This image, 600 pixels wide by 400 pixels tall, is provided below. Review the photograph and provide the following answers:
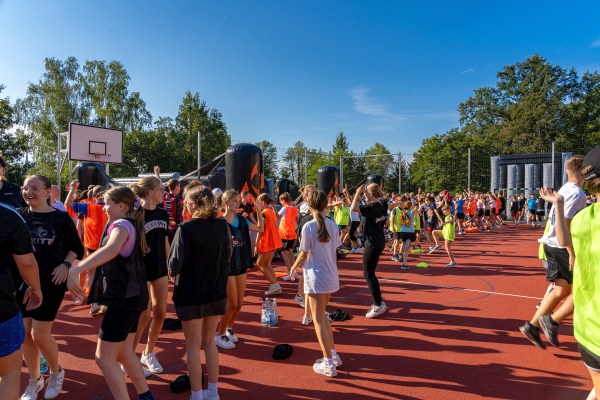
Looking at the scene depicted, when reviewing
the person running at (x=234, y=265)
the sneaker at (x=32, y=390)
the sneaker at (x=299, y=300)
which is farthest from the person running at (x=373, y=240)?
the sneaker at (x=32, y=390)

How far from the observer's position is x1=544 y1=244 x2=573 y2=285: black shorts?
175 inches

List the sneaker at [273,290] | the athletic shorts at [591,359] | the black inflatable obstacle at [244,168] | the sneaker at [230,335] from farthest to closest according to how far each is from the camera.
Answer: the black inflatable obstacle at [244,168] < the sneaker at [273,290] < the sneaker at [230,335] < the athletic shorts at [591,359]

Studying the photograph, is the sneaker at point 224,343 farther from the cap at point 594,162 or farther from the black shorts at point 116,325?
the cap at point 594,162

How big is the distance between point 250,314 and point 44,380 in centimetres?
275

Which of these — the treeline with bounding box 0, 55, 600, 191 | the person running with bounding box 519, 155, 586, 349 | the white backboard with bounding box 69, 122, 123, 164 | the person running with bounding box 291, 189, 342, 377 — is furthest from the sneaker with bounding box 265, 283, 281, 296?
the treeline with bounding box 0, 55, 600, 191

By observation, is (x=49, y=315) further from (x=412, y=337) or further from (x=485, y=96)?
(x=485, y=96)

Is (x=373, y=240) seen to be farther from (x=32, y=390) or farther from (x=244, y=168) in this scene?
(x=244, y=168)

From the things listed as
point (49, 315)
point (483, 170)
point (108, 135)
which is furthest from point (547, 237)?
point (483, 170)

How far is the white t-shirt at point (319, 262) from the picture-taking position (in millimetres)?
4062

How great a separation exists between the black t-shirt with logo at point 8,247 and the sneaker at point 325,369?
2645 millimetres

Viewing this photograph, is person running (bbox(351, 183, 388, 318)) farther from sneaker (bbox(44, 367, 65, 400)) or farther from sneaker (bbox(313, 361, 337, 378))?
sneaker (bbox(44, 367, 65, 400))

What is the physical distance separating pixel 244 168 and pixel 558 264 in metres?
8.31

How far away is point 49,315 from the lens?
3311mm

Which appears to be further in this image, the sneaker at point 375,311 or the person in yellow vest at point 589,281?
the sneaker at point 375,311
